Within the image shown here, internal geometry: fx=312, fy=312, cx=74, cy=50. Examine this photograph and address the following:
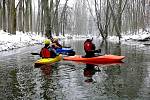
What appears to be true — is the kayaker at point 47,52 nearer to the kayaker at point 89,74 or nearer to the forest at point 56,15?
the kayaker at point 89,74

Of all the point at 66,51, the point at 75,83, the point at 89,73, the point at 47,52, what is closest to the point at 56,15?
the point at 66,51

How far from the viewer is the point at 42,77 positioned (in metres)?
13.3

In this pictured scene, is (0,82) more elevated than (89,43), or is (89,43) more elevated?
→ (89,43)

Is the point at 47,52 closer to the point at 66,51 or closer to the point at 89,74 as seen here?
the point at 89,74

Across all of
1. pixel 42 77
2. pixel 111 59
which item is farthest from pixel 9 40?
pixel 42 77

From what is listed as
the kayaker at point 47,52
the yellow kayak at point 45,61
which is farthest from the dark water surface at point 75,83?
the kayaker at point 47,52

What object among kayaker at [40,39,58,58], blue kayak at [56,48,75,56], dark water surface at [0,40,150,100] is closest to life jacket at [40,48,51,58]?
kayaker at [40,39,58,58]

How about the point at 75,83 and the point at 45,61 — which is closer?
the point at 75,83

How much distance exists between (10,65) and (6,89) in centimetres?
664

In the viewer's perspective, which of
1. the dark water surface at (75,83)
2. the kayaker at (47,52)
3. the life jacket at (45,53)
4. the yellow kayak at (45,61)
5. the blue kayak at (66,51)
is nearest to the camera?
the dark water surface at (75,83)

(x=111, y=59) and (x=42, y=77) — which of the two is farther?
(x=111, y=59)

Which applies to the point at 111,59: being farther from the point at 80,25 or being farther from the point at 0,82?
the point at 80,25

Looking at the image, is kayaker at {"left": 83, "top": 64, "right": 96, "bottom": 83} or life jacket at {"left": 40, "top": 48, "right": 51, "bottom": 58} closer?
kayaker at {"left": 83, "top": 64, "right": 96, "bottom": 83}

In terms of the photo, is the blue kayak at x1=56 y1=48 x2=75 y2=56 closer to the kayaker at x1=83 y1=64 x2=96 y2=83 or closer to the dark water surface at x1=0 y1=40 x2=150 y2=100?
the dark water surface at x1=0 y1=40 x2=150 y2=100
